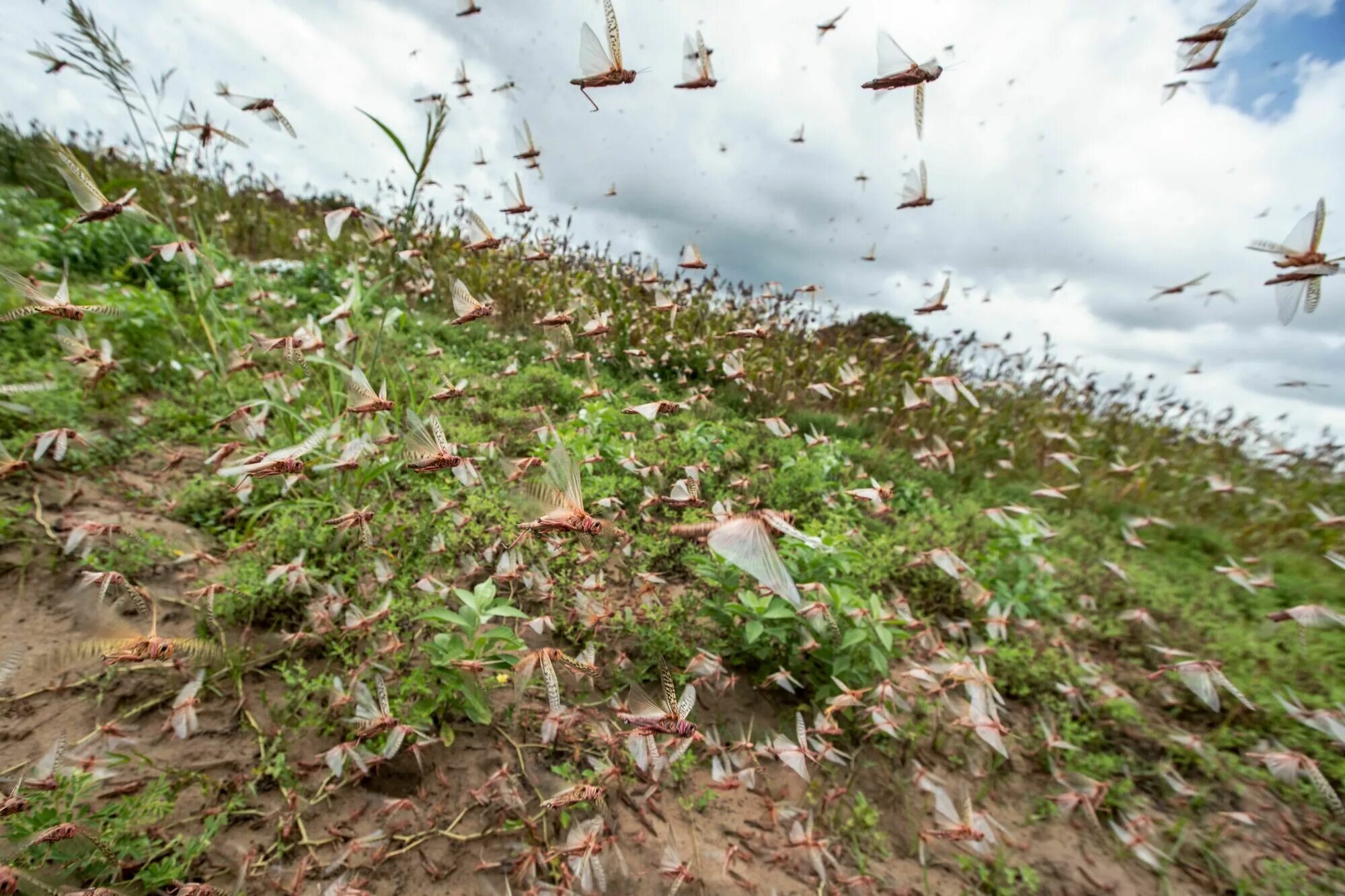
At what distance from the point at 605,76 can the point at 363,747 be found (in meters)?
2.06

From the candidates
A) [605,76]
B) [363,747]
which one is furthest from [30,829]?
[605,76]

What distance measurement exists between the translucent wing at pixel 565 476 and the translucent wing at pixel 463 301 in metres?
0.69

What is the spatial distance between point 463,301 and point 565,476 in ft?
2.79

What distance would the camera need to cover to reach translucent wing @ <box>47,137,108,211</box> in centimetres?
144

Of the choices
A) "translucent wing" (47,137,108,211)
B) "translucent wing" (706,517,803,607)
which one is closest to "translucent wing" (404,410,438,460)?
"translucent wing" (706,517,803,607)

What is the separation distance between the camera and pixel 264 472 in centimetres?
124

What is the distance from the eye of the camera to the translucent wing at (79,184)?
1.44 m

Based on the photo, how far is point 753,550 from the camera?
1.03 metres

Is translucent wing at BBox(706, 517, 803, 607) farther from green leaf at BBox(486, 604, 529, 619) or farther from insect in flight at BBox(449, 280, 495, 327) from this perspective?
insect in flight at BBox(449, 280, 495, 327)

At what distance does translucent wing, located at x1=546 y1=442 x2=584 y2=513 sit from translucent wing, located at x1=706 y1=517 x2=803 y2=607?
36cm

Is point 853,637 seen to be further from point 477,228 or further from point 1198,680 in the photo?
point 477,228

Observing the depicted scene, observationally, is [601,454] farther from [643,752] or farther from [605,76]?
[605,76]

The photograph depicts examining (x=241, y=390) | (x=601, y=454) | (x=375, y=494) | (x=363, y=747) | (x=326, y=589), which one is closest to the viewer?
(x=363, y=747)

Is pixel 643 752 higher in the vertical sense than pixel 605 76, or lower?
lower
